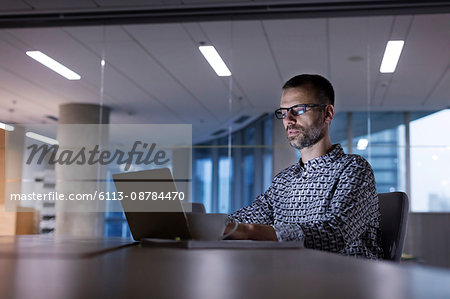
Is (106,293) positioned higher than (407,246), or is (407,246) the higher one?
(106,293)

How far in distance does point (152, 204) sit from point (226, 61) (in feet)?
11.2

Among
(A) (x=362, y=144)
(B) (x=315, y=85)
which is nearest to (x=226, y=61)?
(A) (x=362, y=144)

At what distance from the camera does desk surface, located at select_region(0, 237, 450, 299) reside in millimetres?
463

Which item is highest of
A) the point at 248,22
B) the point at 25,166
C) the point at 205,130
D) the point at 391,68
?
the point at 248,22

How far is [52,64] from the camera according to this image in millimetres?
4785

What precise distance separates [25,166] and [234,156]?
219 centimetres

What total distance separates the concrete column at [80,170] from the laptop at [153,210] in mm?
3440

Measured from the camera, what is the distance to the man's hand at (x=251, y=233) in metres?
1.40

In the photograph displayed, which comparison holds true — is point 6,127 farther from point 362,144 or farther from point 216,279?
point 216,279

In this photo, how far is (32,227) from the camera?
5062mm

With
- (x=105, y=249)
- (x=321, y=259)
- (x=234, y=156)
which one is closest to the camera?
(x=321, y=259)

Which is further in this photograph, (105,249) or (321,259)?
(105,249)

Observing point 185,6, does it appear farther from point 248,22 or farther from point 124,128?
point 124,128

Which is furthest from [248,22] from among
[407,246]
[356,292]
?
[356,292]
